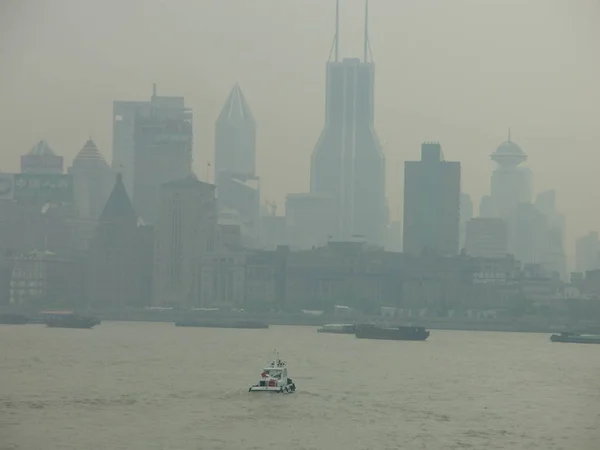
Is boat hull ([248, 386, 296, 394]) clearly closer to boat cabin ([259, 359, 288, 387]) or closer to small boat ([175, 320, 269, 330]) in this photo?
boat cabin ([259, 359, 288, 387])

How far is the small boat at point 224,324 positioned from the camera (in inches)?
6777

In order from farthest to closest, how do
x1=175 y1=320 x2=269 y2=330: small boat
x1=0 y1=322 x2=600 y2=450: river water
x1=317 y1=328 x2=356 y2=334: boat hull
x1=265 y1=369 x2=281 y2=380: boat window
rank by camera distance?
x1=175 y1=320 x2=269 y2=330: small boat
x1=317 y1=328 x2=356 y2=334: boat hull
x1=265 y1=369 x2=281 y2=380: boat window
x1=0 y1=322 x2=600 y2=450: river water

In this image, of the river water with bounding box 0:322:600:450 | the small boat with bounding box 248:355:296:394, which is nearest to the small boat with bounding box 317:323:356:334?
the river water with bounding box 0:322:600:450

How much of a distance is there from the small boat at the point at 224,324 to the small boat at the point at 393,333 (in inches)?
1016

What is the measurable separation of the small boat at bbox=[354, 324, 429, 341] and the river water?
1180 inches

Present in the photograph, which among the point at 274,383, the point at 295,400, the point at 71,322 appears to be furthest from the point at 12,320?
the point at 295,400

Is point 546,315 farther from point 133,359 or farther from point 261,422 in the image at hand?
point 261,422

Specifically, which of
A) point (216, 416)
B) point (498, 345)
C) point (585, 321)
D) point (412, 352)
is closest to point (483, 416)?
point (216, 416)

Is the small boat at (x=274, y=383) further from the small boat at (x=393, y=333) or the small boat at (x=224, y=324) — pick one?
the small boat at (x=224, y=324)

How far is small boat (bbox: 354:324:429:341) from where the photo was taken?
141375 mm

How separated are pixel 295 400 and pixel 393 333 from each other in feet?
240

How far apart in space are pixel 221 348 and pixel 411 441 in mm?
54822

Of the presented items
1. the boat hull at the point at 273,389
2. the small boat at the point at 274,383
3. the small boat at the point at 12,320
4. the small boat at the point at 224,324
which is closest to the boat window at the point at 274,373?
the small boat at the point at 274,383

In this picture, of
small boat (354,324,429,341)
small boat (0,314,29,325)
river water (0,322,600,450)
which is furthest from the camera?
small boat (0,314,29,325)
